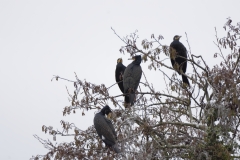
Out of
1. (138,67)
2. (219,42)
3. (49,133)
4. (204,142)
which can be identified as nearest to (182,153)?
(204,142)

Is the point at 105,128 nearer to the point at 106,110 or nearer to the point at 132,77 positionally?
the point at 106,110

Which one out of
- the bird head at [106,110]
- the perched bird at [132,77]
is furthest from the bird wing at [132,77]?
the bird head at [106,110]

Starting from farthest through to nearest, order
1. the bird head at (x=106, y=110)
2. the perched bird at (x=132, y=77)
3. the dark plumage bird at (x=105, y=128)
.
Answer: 1. the perched bird at (x=132, y=77)
2. the bird head at (x=106, y=110)
3. the dark plumage bird at (x=105, y=128)

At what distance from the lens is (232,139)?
21.9 ft

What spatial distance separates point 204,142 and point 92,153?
1871 millimetres

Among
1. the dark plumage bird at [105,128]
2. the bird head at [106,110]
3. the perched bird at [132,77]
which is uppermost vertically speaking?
the perched bird at [132,77]

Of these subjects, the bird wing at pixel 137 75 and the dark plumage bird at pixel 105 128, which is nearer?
the dark plumage bird at pixel 105 128

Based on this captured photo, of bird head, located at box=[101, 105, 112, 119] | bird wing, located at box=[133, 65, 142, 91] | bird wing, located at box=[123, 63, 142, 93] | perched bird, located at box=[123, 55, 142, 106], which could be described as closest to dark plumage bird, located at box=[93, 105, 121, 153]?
bird head, located at box=[101, 105, 112, 119]

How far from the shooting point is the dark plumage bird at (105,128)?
302 inches

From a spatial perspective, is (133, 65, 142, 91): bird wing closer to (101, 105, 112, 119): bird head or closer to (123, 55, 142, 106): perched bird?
(123, 55, 142, 106): perched bird

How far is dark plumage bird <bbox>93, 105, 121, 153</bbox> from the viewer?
7.66m

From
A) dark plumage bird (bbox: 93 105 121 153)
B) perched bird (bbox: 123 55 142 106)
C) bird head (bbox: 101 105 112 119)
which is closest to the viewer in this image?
dark plumage bird (bbox: 93 105 121 153)

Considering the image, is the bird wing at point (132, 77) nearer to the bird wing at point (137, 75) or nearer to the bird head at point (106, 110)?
the bird wing at point (137, 75)

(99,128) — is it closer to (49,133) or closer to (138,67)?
(49,133)
